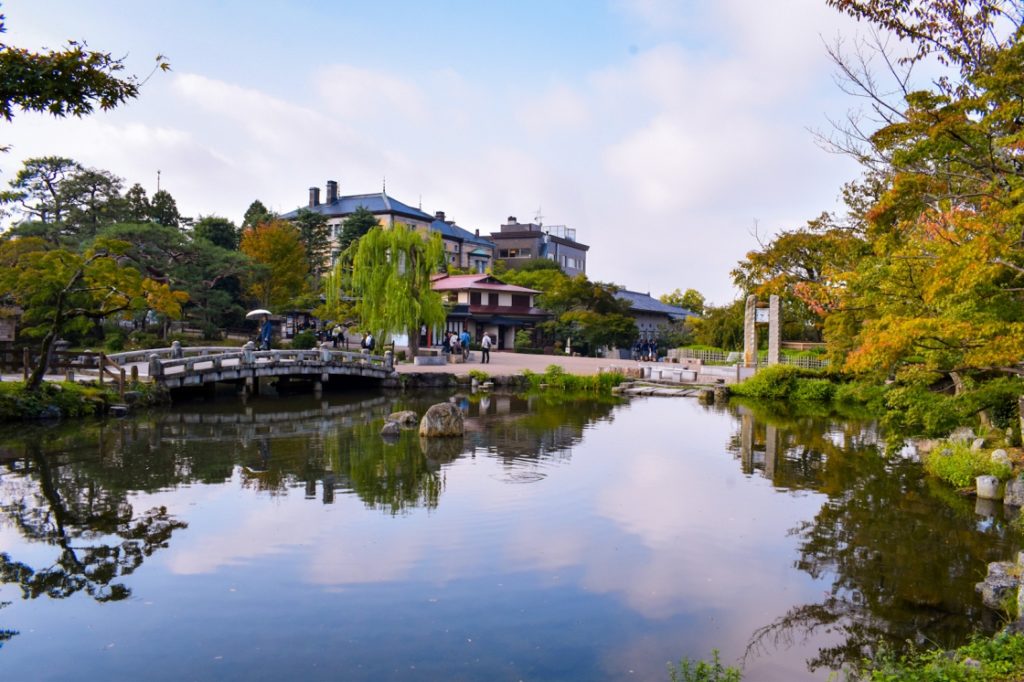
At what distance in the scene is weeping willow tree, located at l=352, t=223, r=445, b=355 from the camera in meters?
30.2

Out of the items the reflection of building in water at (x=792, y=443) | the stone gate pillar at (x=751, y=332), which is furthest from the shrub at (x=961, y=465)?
the stone gate pillar at (x=751, y=332)

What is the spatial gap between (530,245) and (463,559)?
5682cm

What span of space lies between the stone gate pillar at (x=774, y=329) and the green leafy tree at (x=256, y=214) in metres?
31.1

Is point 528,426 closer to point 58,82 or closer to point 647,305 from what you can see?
point 58,82

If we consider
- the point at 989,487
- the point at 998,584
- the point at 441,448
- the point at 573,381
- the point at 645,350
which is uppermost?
the point at 645,350

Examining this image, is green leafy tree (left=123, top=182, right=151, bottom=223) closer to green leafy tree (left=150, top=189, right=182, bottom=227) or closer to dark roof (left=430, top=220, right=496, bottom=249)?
green leafy tree (left=150, top=189, right=182, bottom=227)

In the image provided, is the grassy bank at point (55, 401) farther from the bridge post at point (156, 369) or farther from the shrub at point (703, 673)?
the shrub at point (703, 673)

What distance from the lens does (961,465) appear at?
12977 mm

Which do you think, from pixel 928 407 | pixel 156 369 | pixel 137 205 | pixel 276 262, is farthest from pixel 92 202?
pixel 928 407

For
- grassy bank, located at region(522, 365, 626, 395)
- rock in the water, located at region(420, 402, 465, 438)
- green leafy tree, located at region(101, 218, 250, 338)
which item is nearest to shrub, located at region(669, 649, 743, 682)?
rock in the water, located at region(420, 402, 465, 438)

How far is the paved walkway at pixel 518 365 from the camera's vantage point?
103 ft

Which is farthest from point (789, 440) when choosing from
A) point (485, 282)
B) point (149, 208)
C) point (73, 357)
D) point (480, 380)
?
point (149, 208)

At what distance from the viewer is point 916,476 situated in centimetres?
1407

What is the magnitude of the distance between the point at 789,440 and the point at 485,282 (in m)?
27.5
